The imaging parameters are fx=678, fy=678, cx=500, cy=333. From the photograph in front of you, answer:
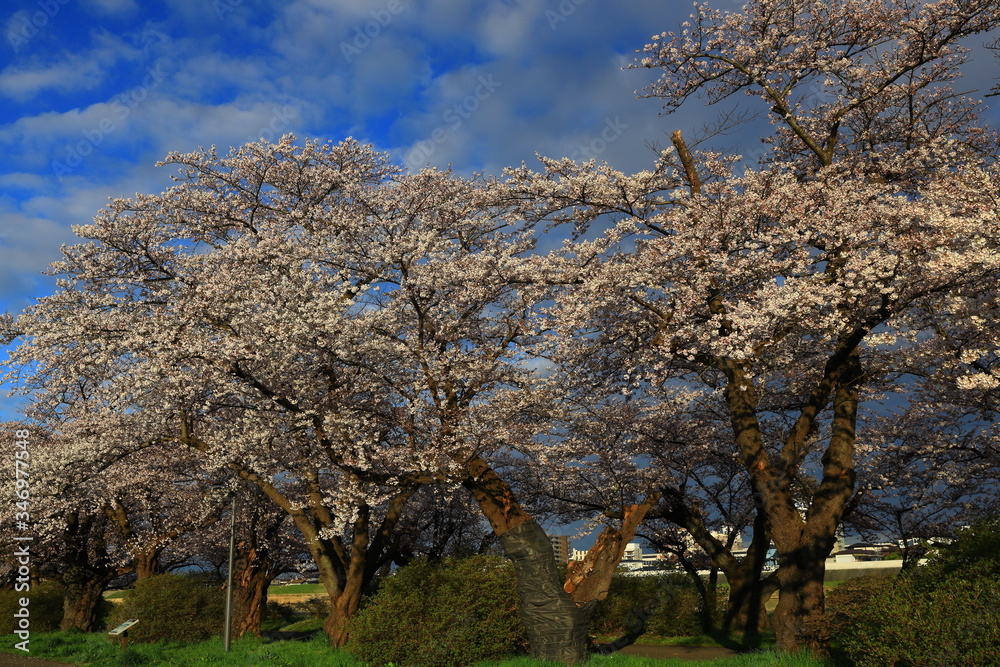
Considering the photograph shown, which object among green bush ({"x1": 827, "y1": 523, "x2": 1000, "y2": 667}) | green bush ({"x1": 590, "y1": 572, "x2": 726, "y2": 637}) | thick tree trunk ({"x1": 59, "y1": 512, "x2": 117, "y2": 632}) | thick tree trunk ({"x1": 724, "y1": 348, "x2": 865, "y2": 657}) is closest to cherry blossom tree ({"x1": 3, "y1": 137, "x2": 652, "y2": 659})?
thick tree trunk ({"x1": 724, "y1": 348, "x2": 865, "y2": 657})

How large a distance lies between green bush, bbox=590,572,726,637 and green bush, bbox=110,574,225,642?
514 inches

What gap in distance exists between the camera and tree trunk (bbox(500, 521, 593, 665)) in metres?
13.8

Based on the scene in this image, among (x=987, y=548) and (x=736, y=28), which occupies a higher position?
(x=736, y=28)

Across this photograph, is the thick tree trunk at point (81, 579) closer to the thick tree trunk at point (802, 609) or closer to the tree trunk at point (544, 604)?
the tree trunk at point (544, 604)

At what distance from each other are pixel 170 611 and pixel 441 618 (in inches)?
512

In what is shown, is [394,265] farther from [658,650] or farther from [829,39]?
[658,650]

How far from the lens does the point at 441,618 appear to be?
14.3m

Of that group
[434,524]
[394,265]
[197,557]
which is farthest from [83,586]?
[394,265]

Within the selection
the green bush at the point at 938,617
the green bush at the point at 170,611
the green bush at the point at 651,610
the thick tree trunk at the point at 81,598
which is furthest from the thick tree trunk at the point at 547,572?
the thick tree trunk at the point at 81,598

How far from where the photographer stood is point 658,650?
18594mm

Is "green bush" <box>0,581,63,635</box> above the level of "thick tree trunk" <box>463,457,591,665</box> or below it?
below

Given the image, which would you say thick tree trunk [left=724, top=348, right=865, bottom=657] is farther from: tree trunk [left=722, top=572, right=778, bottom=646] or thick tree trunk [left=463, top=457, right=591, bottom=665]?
tree trunk [left=722, top=572, right=778, bottom=646]

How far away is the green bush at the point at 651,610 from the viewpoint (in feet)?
73.7

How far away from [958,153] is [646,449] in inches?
446
